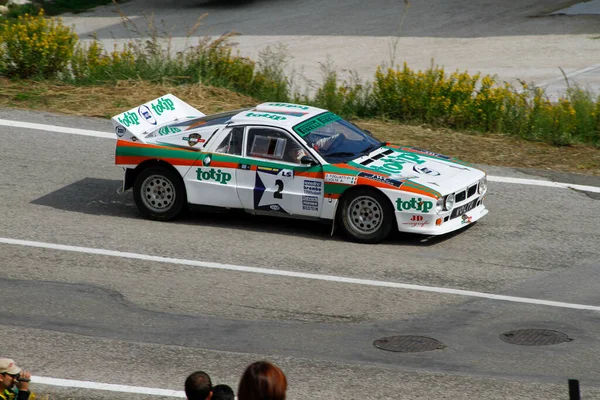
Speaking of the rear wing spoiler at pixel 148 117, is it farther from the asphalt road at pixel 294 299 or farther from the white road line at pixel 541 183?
the white road line at pixel 541 183

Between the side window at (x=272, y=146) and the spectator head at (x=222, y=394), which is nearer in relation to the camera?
the spectator head at (x=222, y=394)

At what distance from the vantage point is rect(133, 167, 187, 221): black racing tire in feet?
39.5

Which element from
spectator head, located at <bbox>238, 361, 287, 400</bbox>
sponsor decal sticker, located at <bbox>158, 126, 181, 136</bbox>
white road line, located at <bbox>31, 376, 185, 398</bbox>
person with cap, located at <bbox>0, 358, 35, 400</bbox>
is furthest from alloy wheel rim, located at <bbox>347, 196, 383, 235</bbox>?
spectator head, located at <bbox>238, 361, 287, 400</bbox>

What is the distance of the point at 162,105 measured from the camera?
13148 mm

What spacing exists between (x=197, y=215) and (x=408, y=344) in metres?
4.97

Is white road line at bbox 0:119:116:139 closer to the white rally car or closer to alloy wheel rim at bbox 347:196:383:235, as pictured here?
the white rally car

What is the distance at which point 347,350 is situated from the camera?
8305mm

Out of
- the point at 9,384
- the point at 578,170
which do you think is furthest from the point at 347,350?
the point at 578,170

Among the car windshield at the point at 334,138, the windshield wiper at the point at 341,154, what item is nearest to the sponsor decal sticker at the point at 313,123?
the car windshield at the point at 334,138

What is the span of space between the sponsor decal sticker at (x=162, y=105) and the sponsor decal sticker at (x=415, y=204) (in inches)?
157

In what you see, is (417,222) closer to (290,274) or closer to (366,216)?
(366,216)

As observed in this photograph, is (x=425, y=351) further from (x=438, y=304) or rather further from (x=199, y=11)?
(x=199, y=11)

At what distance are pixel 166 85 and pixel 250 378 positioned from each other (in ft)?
47.2

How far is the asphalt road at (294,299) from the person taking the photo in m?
7.85
